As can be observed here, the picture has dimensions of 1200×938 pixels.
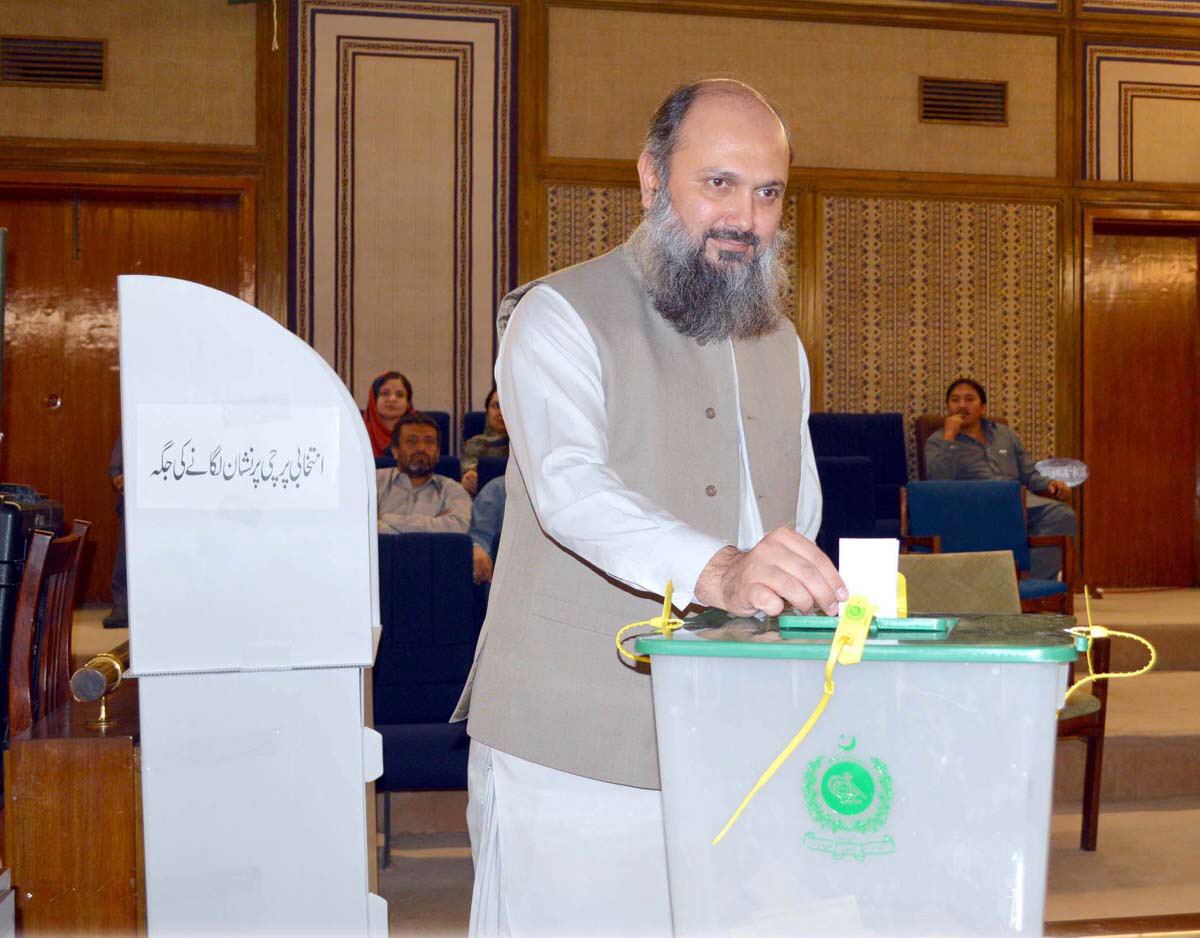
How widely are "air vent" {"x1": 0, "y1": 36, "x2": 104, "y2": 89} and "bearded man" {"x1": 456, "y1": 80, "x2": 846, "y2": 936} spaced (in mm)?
5972

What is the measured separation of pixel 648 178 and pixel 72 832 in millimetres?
1229

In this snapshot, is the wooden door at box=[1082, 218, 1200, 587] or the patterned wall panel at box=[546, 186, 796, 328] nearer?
the patterned wall panel at box=[546, 186, 796, 328]

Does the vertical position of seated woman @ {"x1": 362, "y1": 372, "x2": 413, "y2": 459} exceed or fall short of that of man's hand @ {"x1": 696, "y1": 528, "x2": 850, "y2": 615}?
it exceeds it

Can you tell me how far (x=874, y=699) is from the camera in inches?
35.7

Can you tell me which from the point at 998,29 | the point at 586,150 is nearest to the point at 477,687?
the point at 586,150

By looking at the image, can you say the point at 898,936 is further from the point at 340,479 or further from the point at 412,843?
the point at 412,843

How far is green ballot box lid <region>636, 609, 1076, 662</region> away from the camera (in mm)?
872

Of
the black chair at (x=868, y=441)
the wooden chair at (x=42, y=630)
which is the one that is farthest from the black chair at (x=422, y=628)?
the black chair at (x=868, y=441)

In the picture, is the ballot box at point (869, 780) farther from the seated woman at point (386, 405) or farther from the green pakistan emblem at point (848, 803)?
the seated woman at point (386, 405)

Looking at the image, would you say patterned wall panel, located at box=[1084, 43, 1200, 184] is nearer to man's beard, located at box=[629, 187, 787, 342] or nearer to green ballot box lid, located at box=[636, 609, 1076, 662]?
man's beard, located at box=[629, 187, 787, 342]

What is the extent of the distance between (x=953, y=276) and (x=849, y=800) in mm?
6965

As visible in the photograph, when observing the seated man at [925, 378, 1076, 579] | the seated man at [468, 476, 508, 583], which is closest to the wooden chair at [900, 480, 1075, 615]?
the seated man at [925, 378, 1076, 579]

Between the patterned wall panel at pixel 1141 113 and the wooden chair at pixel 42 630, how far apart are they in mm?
6388

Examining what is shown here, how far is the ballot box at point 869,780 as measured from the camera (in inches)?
34.6
